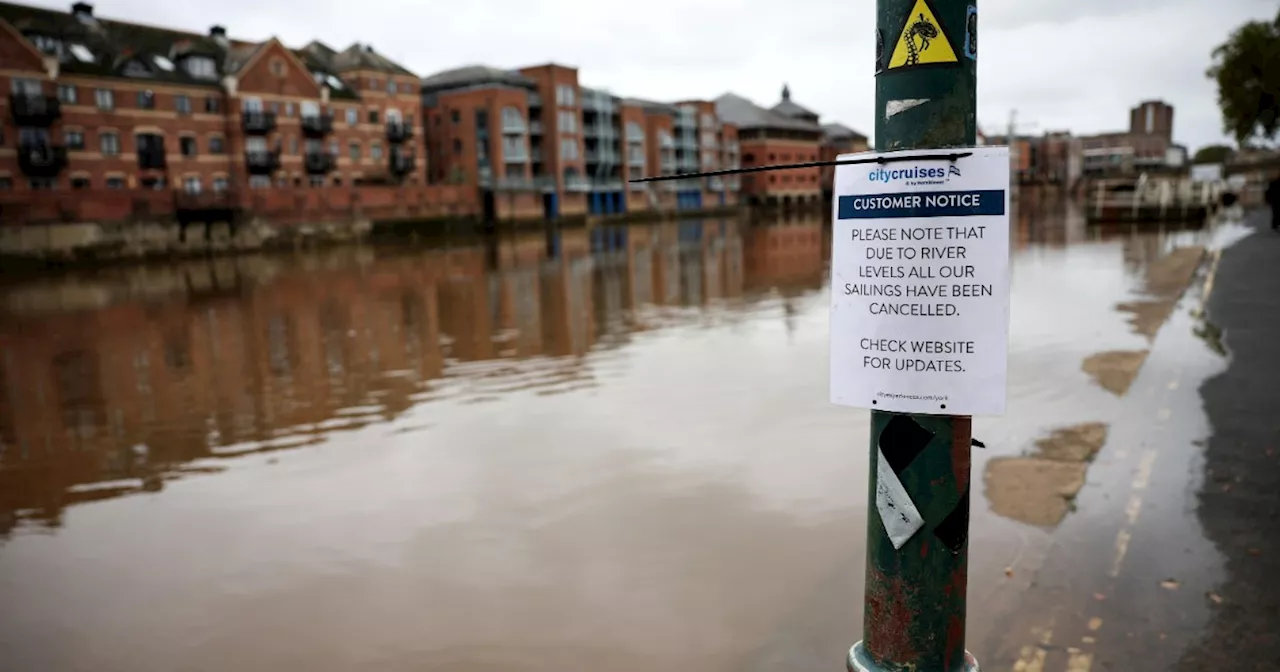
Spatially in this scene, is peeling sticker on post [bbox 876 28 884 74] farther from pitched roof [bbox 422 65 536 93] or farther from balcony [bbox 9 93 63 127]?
pitched roof [bbox 422 65 536 93]

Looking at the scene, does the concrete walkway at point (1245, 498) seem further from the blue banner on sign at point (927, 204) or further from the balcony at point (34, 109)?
the balcony at point (34, 109)

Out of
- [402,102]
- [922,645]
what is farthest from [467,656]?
[402,102]

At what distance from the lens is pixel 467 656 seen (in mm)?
4676

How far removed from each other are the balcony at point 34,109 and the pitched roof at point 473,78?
112 feet

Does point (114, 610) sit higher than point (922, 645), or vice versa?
point (922, 645)

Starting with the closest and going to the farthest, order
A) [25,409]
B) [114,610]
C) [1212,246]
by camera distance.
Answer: [114,610] → [25,409] → [1212,246]

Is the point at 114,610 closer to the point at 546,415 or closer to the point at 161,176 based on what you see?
the point at 546,415

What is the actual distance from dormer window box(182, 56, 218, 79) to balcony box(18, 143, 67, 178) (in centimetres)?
1012

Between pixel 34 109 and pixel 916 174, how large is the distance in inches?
2086

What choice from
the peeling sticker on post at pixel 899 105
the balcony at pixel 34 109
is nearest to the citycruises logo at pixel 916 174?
the peeling sticker on post at pixel 899 105

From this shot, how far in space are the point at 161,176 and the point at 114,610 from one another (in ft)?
167

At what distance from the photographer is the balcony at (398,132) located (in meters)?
62.9

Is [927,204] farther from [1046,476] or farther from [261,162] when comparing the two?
[261,162]

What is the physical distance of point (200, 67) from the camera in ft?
170
